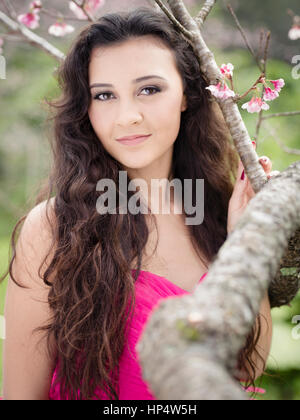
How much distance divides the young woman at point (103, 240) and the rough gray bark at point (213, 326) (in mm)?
922

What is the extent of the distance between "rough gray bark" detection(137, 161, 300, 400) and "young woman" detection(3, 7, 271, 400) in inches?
36.3

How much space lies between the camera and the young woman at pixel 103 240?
1.61 metres

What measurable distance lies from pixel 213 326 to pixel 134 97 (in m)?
1.20

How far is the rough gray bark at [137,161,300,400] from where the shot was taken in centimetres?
57

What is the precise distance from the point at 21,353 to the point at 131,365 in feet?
1.36

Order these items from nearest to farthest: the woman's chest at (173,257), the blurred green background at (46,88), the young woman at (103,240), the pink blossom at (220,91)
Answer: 1. the pink blossom at (220,91)
2. the young woman at (103,240)
3. the woman's chest at (173,257)
4. the blurred green background at (46,88)

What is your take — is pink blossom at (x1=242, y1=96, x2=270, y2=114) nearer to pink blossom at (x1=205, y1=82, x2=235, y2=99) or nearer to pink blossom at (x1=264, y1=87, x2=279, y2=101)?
pink blossom at (x1=264, y1=87, x2=279, y2=101)

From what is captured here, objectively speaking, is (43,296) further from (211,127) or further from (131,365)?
(211,127)

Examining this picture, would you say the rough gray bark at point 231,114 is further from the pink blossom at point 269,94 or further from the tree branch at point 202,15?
the pink blossom at point 269,94

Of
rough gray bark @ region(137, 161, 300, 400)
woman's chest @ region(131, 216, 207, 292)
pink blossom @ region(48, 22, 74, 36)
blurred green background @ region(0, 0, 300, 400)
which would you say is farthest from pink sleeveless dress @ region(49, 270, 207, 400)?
blurred green background @ region(0, 0, 300, 400)

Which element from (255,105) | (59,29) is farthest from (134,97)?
(59,29)

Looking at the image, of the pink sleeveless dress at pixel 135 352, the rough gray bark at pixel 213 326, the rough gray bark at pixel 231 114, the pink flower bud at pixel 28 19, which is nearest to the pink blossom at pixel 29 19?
the pink flower bud at pixel 28 19
